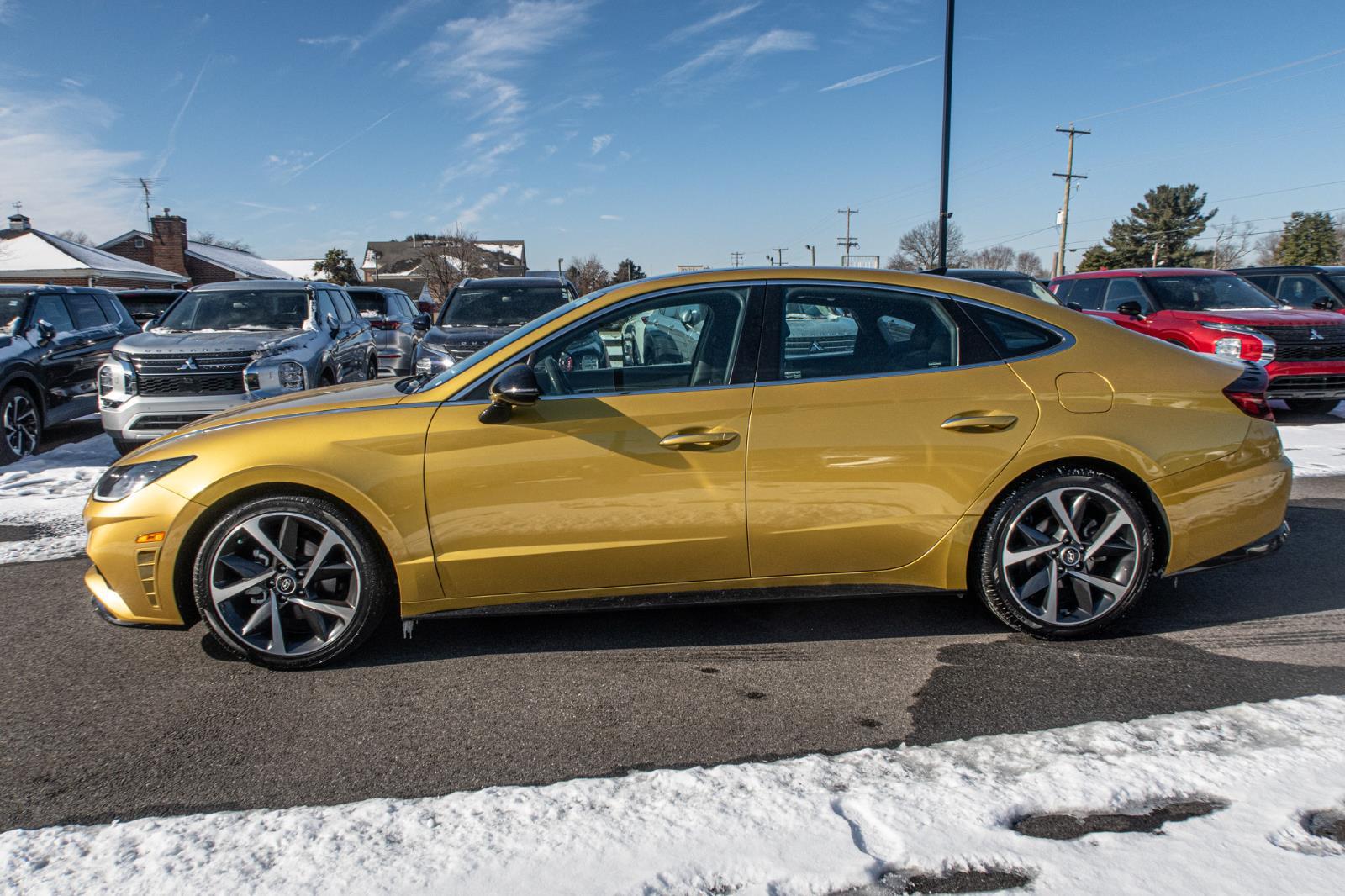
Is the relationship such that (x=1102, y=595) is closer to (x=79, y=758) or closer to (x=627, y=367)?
(x=627, y=367)

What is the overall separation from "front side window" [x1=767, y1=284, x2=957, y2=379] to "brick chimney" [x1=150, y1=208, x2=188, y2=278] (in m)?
53.8

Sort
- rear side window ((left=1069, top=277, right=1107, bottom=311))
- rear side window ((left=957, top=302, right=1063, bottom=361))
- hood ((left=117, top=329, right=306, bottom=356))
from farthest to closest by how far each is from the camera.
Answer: rear side window ((left=1069, top=277, right=1107, bottom=311)), hood ((left=117, top=329, right=306, bottom=356)), rear side window ((left=957, top=302, right=1063, bottom=361))

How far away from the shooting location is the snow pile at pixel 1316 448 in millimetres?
7286

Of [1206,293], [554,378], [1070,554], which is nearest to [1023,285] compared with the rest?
[1206,293]

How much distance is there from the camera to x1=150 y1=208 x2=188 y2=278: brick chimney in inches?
1930

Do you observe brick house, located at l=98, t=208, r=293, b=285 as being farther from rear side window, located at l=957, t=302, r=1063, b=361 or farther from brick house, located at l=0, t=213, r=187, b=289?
rear side window, located at l=957, t=302, r=1063, b=361

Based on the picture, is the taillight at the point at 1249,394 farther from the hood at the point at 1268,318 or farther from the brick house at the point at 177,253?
the brick house at the point at 177,253

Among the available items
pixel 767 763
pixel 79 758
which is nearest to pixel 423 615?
pixel 79 758

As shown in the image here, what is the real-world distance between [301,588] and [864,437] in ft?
7.89

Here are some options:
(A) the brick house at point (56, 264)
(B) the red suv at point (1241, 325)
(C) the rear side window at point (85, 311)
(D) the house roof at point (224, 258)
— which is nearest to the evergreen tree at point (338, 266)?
(D) the house roof at point (224, 258)

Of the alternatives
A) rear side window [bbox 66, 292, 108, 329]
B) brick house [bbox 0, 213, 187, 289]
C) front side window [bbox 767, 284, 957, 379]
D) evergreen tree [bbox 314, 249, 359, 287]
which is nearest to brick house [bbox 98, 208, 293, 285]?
brick house [bbox 0, 213, 187, 289]

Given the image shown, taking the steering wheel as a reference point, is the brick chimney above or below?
above

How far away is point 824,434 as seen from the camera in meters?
3.56

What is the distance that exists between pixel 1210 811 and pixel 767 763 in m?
1.27
